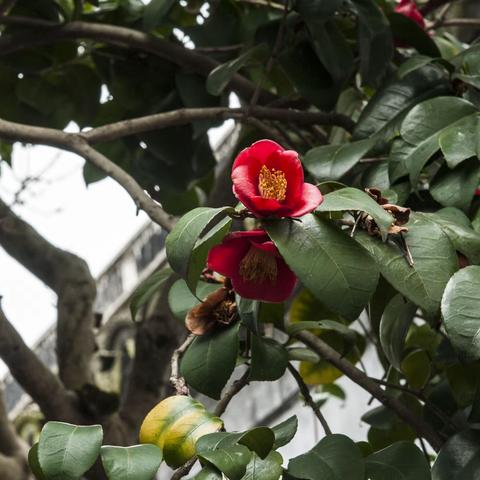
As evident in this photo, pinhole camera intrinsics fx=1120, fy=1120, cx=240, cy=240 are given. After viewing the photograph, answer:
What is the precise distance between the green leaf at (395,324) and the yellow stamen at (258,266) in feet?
0.51

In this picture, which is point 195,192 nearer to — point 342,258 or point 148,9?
point 148,9

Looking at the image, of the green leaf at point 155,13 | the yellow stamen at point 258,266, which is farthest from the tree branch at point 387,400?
the green leaf at point 155,13

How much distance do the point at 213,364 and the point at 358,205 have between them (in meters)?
0.22

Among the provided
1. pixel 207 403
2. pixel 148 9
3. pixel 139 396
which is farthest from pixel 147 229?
pixel 148 9

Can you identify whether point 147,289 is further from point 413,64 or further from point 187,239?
point 413,64

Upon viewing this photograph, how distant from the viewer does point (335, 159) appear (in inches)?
48.1

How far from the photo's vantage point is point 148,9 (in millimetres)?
1468

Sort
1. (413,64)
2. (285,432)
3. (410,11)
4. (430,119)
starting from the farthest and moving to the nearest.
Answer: (410,11), (413,64), (430,119), (285,432)

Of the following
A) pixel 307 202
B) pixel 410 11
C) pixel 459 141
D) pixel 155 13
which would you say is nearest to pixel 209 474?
pixel 307 202

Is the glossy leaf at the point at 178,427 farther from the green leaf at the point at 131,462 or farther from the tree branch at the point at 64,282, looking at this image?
the tree branch at the point at 64,282

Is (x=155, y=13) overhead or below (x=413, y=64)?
overhead

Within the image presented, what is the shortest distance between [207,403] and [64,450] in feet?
7.18

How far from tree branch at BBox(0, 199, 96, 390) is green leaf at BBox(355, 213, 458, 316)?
86 centimetres

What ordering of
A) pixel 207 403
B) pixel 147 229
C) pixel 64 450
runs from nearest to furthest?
pixel 64 450, pixel 207 403, pixel 147 229
